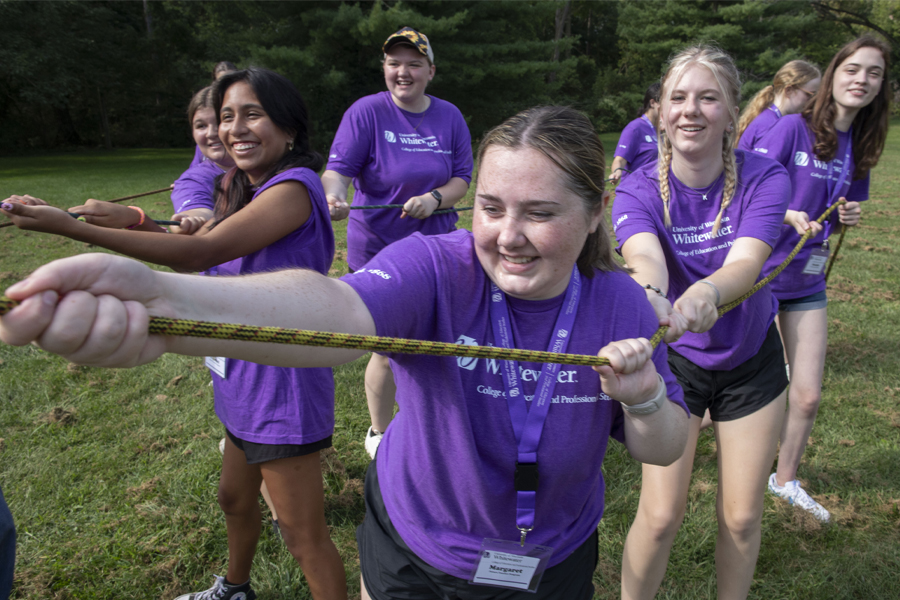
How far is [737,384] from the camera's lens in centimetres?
254

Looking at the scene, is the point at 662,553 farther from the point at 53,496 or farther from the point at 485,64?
the point at 485,64

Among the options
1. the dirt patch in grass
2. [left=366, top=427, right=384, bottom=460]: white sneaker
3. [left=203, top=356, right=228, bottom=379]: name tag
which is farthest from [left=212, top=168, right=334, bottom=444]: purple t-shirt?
the dirt patch in grass

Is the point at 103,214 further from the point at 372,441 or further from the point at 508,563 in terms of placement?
the point at 372,441

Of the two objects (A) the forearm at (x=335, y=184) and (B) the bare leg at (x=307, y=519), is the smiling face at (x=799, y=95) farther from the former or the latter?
(B) the bare leg at (x=307, y=519)

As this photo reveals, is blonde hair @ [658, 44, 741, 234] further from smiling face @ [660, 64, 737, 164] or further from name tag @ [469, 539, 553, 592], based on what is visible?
name tag @ [469, 539, 553, 592]

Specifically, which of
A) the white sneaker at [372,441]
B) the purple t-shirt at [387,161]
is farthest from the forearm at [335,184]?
the white sneaker at [372,441]

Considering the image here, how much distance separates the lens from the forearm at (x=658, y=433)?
1.71m

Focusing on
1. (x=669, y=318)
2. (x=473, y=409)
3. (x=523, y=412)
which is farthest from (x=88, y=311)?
(x=669, y=318)

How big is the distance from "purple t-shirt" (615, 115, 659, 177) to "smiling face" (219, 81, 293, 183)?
4.60 metres

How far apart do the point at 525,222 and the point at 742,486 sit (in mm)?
1652

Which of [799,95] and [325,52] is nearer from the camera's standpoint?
[799,95]

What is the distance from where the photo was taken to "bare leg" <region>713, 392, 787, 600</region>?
2465 millimetres

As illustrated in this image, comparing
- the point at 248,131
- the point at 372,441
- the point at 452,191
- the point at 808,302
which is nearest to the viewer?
the point at 248,131

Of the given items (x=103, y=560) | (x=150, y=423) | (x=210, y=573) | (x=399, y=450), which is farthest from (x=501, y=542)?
(x=150, y=423)
